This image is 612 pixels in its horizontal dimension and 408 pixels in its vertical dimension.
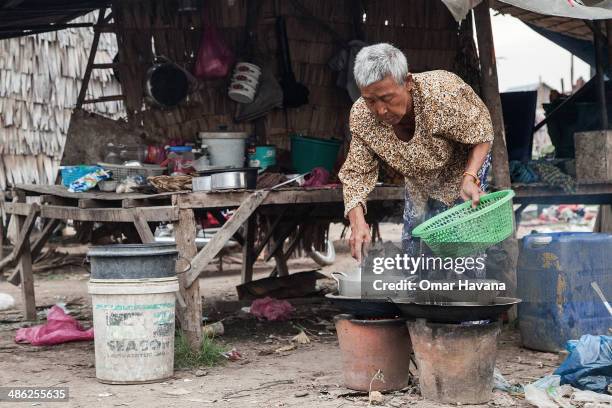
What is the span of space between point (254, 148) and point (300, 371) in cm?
265

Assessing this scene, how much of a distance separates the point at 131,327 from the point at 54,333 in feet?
5.86

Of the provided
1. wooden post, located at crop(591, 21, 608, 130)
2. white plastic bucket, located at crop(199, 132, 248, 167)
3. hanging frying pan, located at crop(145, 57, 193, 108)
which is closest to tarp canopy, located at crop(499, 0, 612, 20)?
wooden post, located at crop(591, 21, 608, 130)

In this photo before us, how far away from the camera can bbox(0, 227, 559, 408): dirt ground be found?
500 centimetres

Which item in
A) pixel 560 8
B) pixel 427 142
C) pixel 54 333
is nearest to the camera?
pixel 427 142

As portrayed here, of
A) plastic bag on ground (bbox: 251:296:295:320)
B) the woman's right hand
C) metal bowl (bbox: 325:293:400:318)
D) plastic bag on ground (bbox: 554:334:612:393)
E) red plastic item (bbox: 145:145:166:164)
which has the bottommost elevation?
plastic bag on ground (bbox: 251:296:295:320)

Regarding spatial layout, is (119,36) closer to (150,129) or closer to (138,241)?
(150,129)

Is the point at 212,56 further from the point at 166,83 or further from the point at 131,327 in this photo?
the point at 131,327

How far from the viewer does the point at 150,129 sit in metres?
8.27

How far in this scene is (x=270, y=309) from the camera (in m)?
8.05

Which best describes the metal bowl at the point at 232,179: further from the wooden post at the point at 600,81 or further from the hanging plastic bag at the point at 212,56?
the wooden post at the point at 600,81

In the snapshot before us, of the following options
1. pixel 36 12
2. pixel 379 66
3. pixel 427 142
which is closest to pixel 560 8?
pixel 427 142

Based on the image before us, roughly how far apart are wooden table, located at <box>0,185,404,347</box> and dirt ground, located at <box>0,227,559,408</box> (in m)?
0.49

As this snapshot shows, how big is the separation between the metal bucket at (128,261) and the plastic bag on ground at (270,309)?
8.48ft

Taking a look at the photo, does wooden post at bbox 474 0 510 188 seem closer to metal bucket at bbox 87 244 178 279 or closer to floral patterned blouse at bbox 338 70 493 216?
floral patterned blouse at bbox 338 70 493 216
